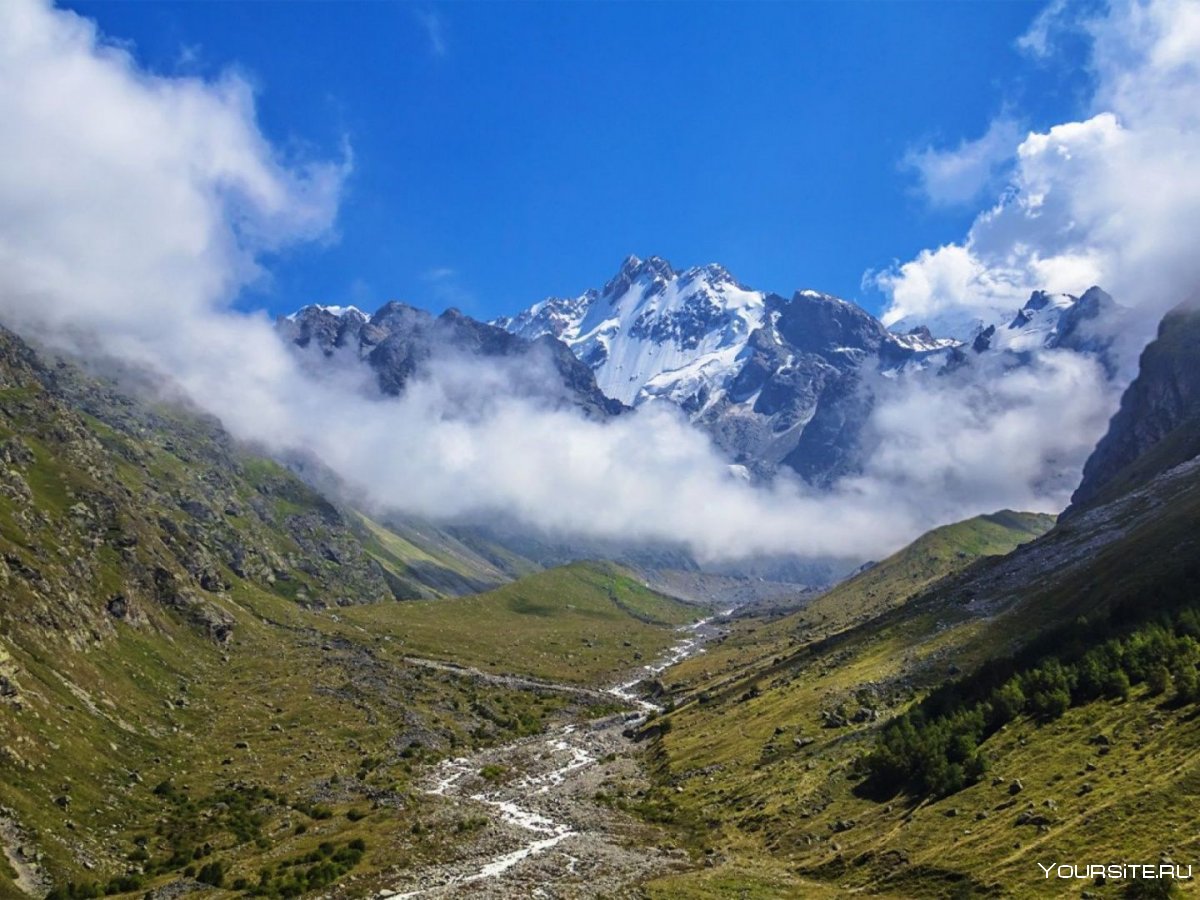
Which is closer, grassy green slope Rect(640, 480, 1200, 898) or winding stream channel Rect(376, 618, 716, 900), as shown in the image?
grassy green slope Rect(640, 480, 1200, 898)

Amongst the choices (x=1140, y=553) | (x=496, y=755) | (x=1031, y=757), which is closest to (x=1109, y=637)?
(x=1031, y=757)

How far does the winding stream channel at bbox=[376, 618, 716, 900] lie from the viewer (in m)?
76.2

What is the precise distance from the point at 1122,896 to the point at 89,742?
117 meters

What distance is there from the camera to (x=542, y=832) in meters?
96.9

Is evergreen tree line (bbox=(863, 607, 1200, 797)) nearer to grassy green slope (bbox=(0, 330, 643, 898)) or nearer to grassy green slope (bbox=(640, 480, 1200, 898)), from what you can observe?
grassy green slope (bbox=(640, 480, 1200, 898))

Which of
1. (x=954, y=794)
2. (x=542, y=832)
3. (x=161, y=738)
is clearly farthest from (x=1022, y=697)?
(x=161, y=738)

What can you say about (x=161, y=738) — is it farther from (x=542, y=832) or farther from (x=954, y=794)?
(x=954, y=794)

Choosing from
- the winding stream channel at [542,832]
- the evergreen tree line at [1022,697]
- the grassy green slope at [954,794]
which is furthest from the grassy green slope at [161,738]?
the evergreen tree line at [1022,697]

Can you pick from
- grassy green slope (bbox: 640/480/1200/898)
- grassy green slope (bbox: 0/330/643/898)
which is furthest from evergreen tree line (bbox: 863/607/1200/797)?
grassy green slope (bbox: 0/330/643/898)

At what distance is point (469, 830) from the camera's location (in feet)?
316

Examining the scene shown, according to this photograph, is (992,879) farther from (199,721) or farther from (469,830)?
(199,721)

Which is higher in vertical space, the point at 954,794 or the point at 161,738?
the point at 161,738

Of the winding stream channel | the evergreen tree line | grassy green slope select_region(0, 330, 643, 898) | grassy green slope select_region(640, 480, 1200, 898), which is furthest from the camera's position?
grassy green slope select_region(0, 330, 643, 898)

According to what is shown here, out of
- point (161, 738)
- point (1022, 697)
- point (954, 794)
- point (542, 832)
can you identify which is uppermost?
point (161, 738)
